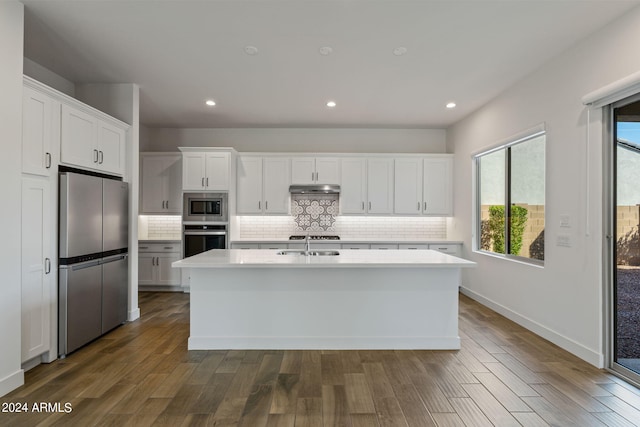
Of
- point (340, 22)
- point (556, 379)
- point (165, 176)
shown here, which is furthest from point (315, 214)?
point (556, 379)

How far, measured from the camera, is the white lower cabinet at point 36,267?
2701 mm

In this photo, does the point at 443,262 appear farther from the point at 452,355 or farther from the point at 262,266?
the point at 262,266

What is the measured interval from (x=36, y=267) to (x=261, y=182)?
11.7 feet

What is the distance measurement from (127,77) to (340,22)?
8.77 feet

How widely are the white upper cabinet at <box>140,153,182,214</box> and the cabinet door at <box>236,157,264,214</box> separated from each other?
1023mm

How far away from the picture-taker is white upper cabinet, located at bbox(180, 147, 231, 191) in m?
5.60

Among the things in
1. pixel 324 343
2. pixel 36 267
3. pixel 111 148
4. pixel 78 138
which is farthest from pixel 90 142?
pixel 324 343

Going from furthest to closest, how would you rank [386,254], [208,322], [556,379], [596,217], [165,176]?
[165,176] → [386,254] → [208,322] → [596,217] → [556,379]

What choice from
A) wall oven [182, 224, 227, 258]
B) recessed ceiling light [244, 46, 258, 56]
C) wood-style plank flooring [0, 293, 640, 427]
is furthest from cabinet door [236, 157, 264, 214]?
wood-style plank flooring [0, 293, 640, 427]

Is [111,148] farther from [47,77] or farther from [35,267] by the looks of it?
[35,267]

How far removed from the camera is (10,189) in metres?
2.49

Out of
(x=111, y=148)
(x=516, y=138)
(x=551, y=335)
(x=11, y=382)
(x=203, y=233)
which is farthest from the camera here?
(x=203, y=233)

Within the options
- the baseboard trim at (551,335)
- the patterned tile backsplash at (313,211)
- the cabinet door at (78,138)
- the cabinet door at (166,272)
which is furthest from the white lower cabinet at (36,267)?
the baseboard trim at (551,335)

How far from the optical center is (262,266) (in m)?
2.98
